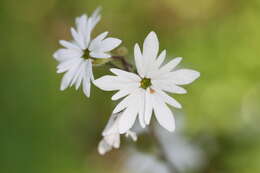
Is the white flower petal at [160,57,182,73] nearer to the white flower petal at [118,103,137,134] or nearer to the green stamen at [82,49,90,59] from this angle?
the white flower petal at [118,103,137,134]

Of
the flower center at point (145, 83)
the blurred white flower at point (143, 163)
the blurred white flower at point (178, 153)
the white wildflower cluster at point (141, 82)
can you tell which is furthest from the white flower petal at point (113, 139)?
the blurred white flower at point (178, 153)

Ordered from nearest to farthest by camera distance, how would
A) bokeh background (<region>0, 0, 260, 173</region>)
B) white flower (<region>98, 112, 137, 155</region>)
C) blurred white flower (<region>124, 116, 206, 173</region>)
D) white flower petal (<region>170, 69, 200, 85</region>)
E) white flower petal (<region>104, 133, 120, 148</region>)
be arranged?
1. white flower petal (<region>170, 69, 200, 85</region>)
2. white flower (<region>98, 112, 137, 155</region>)
3. white flower petal (<region>104, 133, 120, 148</region>)
4. blurred white flower (<region>124, 116, 206, 173</region>)
5. bokeh background (<region>0, 0, 260, 173</region>)

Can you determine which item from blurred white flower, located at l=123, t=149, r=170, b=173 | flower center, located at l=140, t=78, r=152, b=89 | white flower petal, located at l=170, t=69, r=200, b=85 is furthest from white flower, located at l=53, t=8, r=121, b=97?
blurred white flower, located at l=123, t=149, r=170, b=173

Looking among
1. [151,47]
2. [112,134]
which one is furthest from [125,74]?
[112,134]

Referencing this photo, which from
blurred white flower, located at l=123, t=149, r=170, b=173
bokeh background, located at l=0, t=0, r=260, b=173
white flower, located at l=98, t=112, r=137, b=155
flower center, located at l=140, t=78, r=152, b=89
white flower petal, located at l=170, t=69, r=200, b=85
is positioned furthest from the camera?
bokeh background, located at l=0, t=0, r=260, b=173

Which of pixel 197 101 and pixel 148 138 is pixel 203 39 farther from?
pixel 148 138

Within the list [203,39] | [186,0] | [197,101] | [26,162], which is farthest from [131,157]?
[186,0]
